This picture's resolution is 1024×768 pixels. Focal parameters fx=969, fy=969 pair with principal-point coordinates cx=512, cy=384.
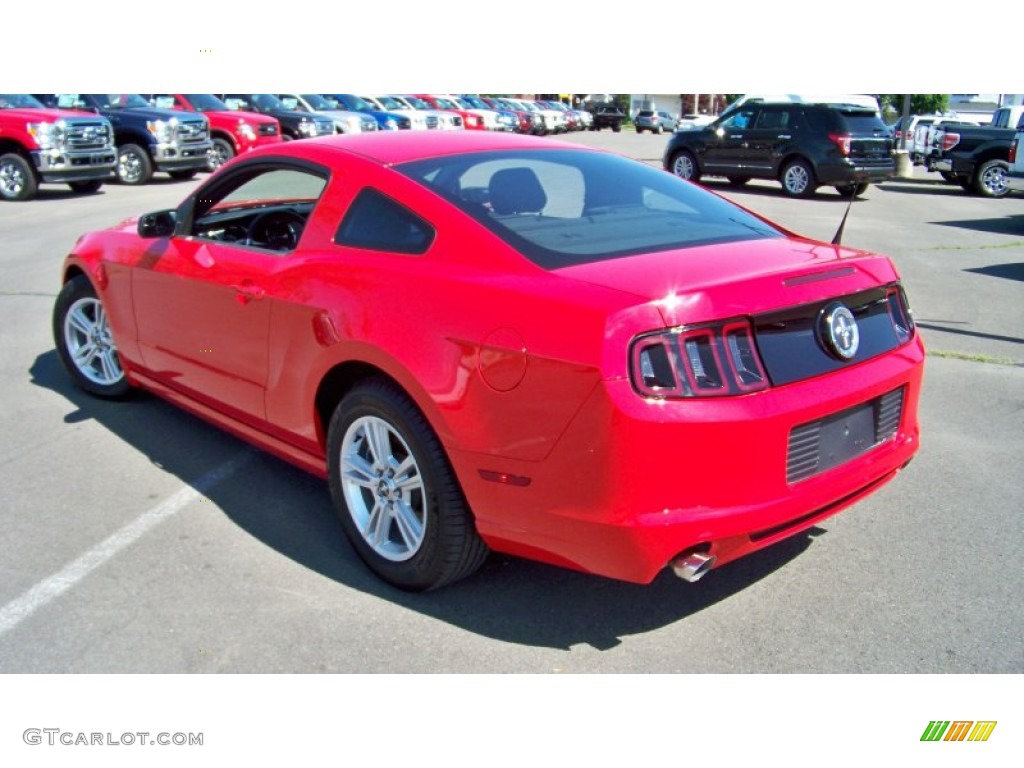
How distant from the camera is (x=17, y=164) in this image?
16.0 metres

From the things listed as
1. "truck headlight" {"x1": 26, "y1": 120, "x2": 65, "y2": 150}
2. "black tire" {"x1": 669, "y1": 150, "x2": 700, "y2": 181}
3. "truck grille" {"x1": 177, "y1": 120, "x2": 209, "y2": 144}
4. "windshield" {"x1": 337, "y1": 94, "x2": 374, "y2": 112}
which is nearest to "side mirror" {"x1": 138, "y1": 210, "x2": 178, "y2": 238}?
"truck headlight" {"x1": 26, "y1": 120, "x2": 65, "y2": 150}

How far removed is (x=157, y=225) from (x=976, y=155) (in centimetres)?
1972

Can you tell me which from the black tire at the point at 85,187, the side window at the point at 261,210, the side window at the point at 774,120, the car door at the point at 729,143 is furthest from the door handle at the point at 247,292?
the car door at the point at 729,143

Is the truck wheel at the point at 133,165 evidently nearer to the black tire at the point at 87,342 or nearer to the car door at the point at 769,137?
the car door at the point at 769,137

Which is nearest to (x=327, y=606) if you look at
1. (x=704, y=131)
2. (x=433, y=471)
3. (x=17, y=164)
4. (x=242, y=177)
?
(x=433, y=471)

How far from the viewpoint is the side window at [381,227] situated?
356 cm

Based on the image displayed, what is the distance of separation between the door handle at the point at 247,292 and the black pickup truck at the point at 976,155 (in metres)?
19.5

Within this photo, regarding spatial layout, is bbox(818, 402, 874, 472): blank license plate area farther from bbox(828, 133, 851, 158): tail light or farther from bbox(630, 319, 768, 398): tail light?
bbox(828, 133, 851, 158): tail light

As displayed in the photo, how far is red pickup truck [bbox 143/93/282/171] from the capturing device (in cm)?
2105

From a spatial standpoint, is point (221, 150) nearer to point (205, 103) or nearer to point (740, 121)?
point (205, 103)

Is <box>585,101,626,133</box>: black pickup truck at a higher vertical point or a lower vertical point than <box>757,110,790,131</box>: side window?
lower
